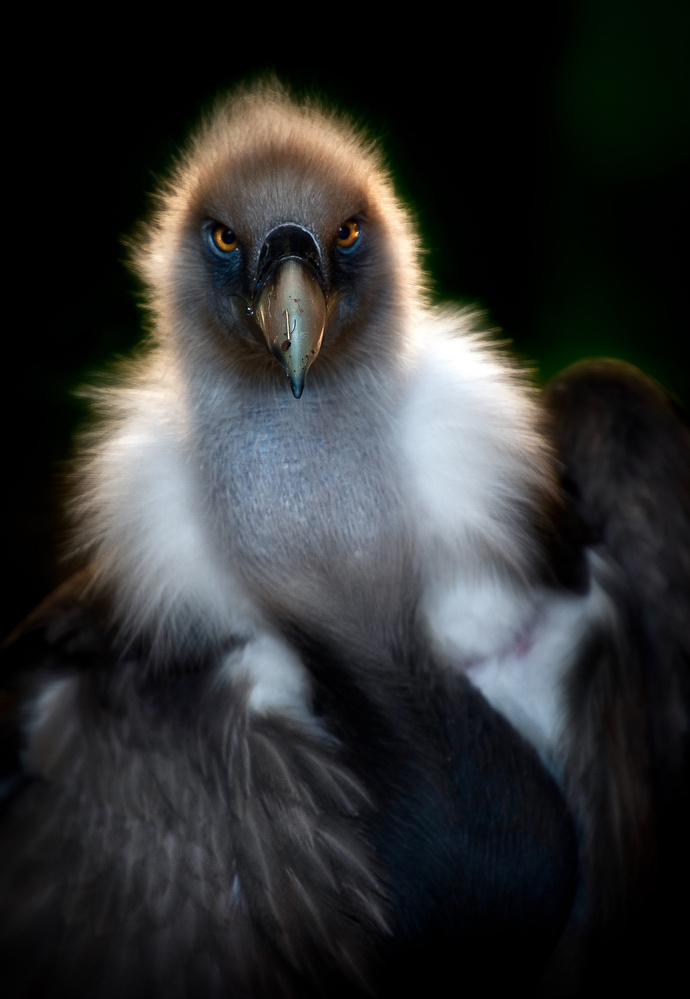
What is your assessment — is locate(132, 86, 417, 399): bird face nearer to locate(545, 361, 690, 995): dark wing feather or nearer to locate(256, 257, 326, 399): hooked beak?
locate(256, 257, 326, 399): hooked beak

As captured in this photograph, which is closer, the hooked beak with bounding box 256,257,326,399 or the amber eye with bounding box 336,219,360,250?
the hooked beak with bounding box 256,257,326,399

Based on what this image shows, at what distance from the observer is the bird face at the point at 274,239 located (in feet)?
3.06

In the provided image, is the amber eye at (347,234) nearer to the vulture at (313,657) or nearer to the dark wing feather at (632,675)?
the vulture at (313,657)

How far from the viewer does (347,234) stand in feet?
3.33

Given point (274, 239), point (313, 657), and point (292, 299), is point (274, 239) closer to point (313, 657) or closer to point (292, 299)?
point (292, 299)

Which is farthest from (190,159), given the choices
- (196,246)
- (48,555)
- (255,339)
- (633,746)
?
(633,746)

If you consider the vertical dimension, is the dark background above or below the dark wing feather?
above

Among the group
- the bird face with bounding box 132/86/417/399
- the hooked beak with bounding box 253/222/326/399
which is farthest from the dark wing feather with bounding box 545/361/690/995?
the hooked beak with bounding box 253/222/326/399

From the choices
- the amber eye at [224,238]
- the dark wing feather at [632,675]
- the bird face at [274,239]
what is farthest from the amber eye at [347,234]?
the dark wing feather at [632,675]

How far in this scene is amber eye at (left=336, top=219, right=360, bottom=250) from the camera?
101cm

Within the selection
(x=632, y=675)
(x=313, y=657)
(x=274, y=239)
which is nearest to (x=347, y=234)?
(x=274, y=239)

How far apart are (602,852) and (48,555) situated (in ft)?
3.41

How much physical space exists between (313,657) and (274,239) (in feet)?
1.46

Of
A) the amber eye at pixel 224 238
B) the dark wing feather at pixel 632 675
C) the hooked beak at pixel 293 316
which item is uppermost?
the amber eye at pixel 224 238
